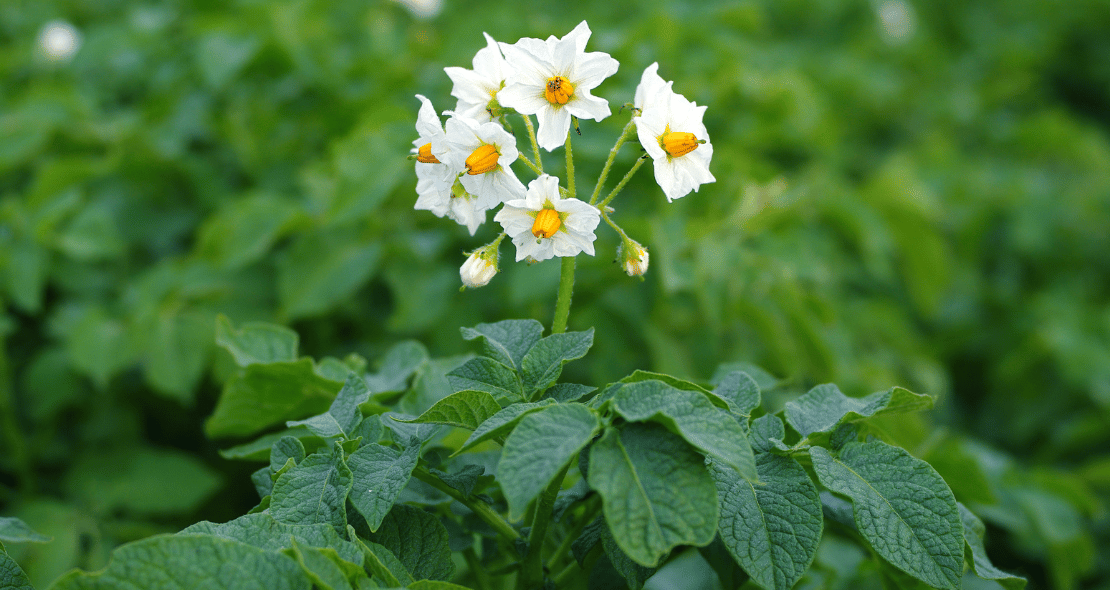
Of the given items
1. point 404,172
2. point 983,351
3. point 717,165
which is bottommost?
point 983,351

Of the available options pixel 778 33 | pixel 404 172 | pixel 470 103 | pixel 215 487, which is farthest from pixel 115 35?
pixel 778 33

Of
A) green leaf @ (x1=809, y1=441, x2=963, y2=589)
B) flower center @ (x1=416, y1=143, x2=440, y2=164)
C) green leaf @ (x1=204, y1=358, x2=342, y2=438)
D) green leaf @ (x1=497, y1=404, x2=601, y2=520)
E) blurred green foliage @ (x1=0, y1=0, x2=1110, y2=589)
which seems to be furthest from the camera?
blurred green foliage @ (x1=0, y1=0, x2=1110, y2=589)

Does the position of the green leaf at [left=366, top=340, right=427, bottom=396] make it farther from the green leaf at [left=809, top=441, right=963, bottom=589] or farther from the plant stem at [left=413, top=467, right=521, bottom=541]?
the green leaf at [left=809, top=441, right=963, bottom=589]

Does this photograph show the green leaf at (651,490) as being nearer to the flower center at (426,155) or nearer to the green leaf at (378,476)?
the green leaf at (378,476)

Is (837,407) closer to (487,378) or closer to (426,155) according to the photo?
(487,378)

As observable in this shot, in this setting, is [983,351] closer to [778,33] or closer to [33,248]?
[778,33]

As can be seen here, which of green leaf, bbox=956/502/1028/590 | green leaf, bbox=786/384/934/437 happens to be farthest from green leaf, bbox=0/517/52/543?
green leaf, bbox=956/502/1028/590

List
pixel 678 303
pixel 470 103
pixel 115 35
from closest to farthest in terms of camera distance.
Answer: pixel 470 103, pixel 678 303, pixel 115 35
